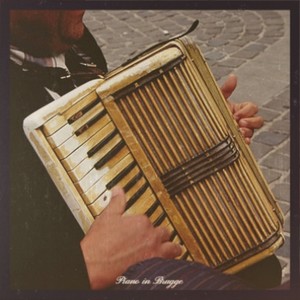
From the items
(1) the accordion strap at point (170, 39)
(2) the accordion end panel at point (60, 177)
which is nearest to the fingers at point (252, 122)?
(1) the accordion strap at point (170, 39)

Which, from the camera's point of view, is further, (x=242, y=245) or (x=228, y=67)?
(x=228, y=67)

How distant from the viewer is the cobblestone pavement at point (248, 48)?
2.70 meters

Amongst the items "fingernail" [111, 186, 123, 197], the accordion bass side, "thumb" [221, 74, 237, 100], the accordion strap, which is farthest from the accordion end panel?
"thumb" [221, 74, 237, 100]

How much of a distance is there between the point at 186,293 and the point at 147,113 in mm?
940

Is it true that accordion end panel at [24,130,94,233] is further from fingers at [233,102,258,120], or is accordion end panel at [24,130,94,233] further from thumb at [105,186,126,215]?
fingers at [233,102,258,120]

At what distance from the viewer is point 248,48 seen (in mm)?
2775

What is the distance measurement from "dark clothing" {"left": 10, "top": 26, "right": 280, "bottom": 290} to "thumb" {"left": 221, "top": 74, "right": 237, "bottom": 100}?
2.01ft

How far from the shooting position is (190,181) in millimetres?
2490

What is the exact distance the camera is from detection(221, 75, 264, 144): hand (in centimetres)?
268

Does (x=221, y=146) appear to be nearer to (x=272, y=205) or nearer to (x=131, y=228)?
(x=272, y=205)

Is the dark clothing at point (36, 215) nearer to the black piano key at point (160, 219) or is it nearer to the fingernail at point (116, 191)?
the fingernail at point (116, 191)

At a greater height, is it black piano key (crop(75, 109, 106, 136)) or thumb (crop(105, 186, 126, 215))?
black piano key (crop(75, 109, 106, 136))

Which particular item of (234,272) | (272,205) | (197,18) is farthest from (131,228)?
(197,18)

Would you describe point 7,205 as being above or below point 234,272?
above
